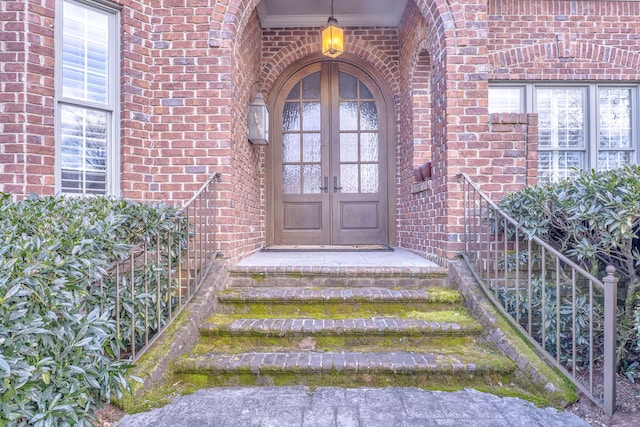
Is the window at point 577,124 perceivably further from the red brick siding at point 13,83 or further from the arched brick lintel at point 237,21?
the red brick siding at point 13,83

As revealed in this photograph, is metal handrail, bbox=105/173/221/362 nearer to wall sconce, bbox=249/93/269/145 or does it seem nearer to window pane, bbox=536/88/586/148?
wall sconce, bbox=249/93/269/145

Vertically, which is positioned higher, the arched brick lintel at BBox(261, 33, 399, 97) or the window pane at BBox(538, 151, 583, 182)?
the arched brick lintel at BBox(261, 33, 399, 97)

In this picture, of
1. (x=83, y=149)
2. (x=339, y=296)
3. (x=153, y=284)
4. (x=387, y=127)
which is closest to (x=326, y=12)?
(x=387, y=127)

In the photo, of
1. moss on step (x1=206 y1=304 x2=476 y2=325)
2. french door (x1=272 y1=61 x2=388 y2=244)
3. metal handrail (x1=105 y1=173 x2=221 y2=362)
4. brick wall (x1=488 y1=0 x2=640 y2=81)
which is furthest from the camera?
french door (x1=272 y1=61 x2=388 y2=244)

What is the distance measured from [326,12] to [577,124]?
3.45 meters

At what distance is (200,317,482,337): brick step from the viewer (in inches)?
103

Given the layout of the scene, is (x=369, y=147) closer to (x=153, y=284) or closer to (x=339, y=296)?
(x=339, y=296)

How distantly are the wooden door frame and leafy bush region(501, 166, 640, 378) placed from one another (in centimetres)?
248

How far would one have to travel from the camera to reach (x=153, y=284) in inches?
104

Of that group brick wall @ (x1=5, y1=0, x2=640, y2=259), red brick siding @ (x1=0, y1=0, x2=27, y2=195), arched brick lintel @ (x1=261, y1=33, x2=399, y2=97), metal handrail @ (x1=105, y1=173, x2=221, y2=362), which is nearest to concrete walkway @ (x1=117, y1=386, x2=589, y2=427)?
metal handrail @ (x1=105, y1=173, x2=221, y2=362)

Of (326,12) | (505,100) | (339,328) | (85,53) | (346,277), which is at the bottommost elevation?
(339,328)

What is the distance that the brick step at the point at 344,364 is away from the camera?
230 centimetres

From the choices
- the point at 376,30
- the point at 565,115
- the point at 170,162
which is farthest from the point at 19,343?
the point at 565,115

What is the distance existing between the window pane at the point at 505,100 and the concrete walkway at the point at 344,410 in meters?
3.79
